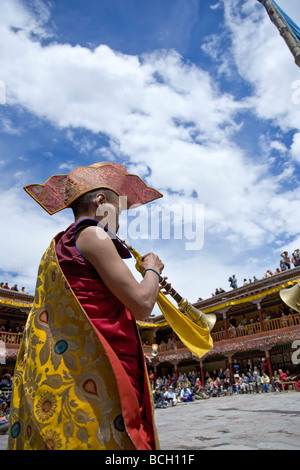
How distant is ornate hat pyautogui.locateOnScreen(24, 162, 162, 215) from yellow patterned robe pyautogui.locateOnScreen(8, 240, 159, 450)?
426 mm

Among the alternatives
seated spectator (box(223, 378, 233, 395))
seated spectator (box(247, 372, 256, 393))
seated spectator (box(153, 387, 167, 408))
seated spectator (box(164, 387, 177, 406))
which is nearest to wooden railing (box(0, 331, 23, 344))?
seated spectator (box(153, 387, 167, 408))

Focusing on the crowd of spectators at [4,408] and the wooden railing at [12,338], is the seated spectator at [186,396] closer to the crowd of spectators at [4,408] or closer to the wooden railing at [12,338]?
the crowd of spectators at [4,408]

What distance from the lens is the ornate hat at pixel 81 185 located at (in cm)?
143

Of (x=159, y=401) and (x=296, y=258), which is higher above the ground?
(x=296, y=258)

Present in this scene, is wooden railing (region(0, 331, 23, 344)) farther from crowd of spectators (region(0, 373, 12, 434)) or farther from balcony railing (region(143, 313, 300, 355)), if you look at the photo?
balcony railing (region(143, 313, 300, 355))

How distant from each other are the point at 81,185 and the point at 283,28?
4.26 meters

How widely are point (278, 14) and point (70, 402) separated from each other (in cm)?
533

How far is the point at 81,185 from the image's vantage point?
1427 millimetres

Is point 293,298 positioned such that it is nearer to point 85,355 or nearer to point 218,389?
point 85,355

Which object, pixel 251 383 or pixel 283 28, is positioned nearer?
pixel 283 28

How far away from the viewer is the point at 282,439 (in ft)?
9.10

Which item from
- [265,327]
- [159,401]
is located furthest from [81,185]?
[265,327]

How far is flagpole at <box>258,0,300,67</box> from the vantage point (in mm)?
3914
